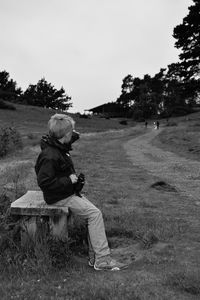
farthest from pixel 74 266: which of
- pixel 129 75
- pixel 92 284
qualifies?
pixel 129 75

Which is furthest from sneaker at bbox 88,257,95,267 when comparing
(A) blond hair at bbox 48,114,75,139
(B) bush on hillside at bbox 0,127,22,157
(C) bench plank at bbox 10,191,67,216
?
(B) bush on hillside at bbox 0,127,22,157

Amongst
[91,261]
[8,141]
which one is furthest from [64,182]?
[8,141]

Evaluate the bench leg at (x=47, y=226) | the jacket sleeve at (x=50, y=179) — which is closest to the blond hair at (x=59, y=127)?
the jacket sleeve at (x=50, y=179)

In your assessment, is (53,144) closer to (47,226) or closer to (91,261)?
(47,226)

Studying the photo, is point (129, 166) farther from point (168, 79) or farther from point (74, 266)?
point (168, 79)

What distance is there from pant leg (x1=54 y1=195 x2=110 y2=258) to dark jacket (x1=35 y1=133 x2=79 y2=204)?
0.09m

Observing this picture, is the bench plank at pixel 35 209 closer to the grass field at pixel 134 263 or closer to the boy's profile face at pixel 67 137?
the grass field at pixel 134 263

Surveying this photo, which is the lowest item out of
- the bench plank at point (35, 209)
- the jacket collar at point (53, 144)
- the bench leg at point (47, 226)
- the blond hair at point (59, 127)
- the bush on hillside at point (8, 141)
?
the bush on hillside at point (8, 141)

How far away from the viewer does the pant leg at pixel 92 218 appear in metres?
4.36

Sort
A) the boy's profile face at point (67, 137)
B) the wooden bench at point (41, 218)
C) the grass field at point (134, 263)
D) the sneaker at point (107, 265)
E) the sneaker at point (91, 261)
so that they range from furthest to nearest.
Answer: the boy's profile face at point (67, 137) < the wooden bench at point (41, 218) < the sneaker at point (91, 261) < the sneaker at point (107, 265) < the grass field at point (134, 263)

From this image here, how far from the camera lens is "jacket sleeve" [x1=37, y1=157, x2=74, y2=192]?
4.34 metres

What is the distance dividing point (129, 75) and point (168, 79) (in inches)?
774

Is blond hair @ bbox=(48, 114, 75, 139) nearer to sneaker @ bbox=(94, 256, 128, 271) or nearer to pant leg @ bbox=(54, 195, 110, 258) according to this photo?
pant leg @ bbox=(54, 195, 110, 258)

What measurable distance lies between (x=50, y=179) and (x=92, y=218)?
680 millimetres
